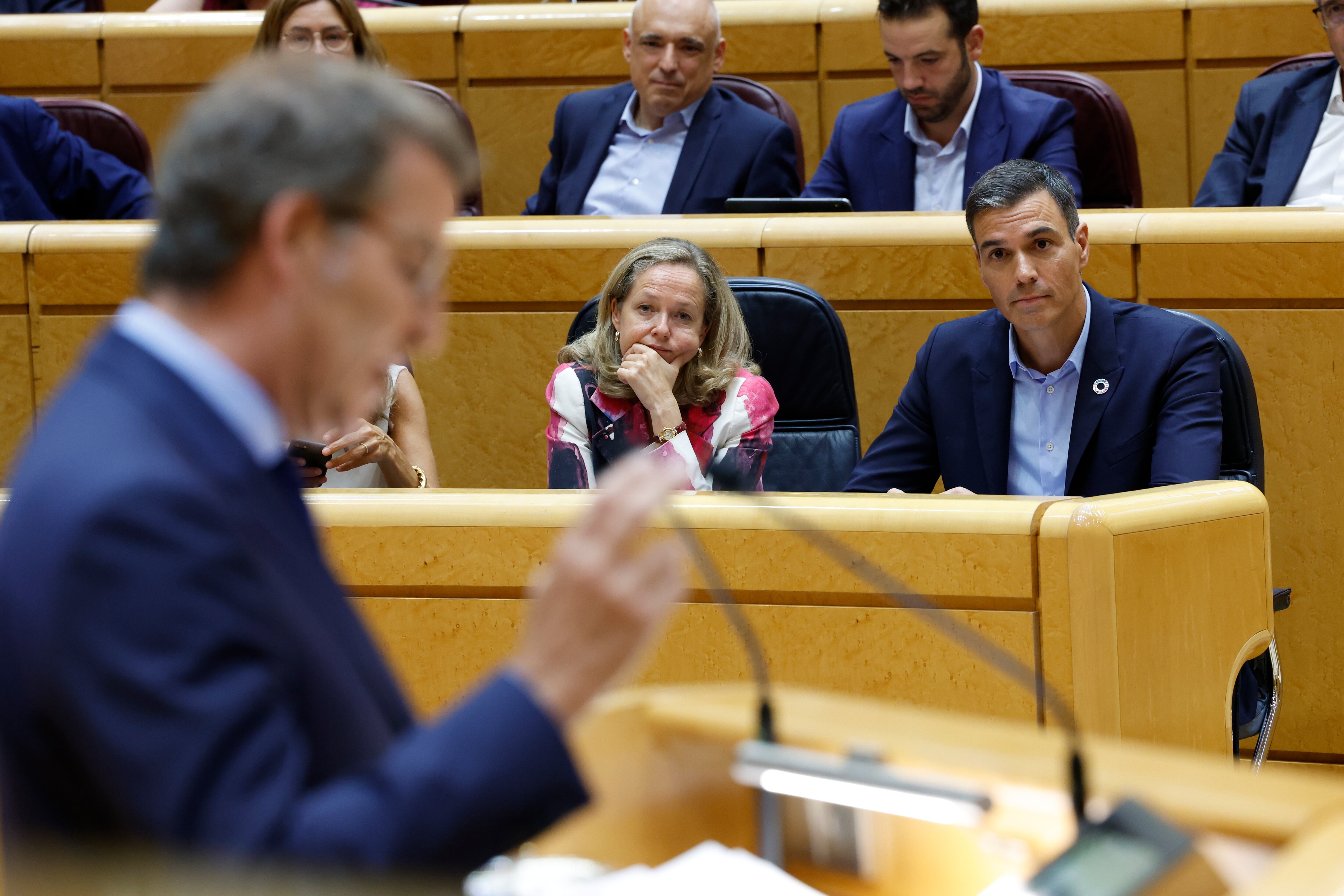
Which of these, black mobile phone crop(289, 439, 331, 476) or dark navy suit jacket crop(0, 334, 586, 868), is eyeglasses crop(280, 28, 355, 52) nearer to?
black mobile phone crop(289, 439, 331, 476)

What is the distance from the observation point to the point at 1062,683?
1.14 meters

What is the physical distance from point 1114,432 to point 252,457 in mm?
1303

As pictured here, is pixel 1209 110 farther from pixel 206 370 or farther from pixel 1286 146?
pixel 206 370

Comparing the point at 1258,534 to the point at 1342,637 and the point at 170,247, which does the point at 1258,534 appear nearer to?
the point at 1342,637

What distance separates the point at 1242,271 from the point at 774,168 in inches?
32.4

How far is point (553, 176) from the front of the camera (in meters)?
2.56

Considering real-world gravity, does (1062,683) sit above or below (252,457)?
below

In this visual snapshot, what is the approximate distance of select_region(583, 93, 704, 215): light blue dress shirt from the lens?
245 cm

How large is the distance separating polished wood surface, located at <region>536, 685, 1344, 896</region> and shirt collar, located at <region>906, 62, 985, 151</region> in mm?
1700

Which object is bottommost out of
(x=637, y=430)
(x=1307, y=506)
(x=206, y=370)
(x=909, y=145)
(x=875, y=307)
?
(x=1307, y=506)

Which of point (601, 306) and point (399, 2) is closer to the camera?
point (601, 306)

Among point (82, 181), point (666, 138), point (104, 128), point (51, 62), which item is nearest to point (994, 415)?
point (666, 138)

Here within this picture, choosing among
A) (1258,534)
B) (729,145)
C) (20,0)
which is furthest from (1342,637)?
(20,0)

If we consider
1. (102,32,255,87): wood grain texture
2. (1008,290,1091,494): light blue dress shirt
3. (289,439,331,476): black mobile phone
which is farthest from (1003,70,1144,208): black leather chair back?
(102,32,255,87): wood grain texture
